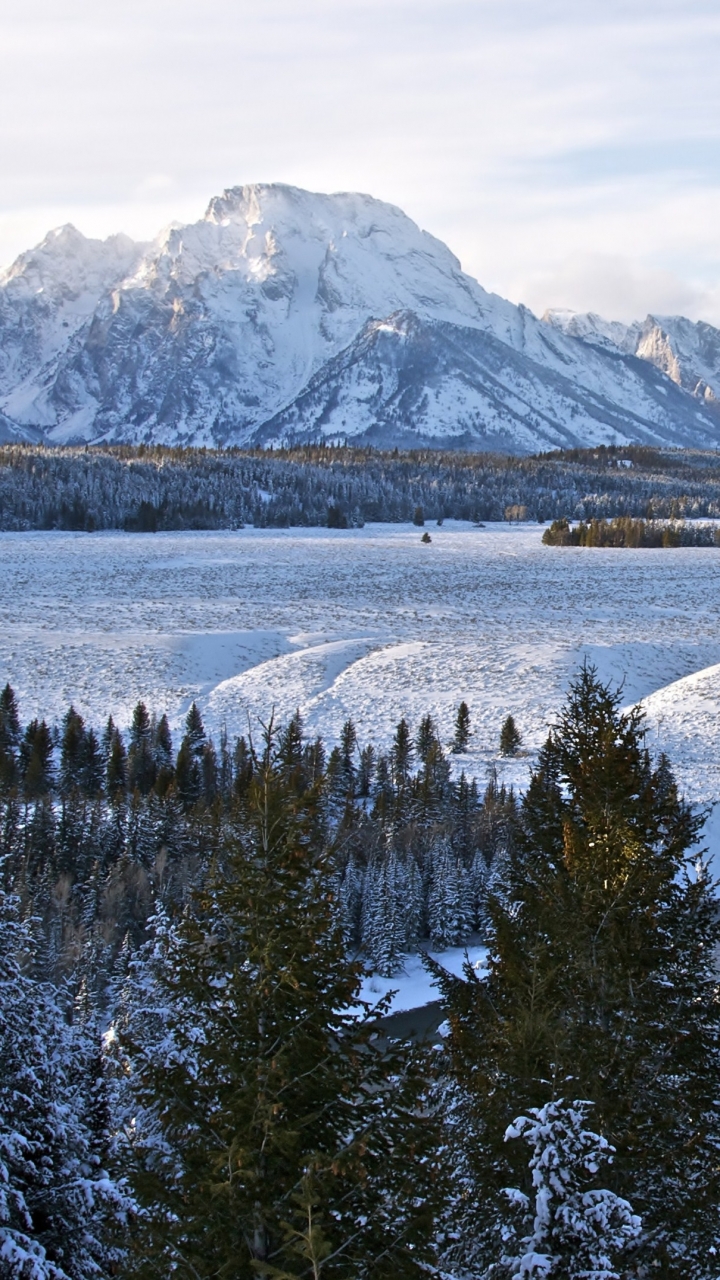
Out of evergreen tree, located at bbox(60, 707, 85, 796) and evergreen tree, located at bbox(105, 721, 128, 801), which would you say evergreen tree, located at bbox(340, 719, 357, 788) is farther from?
evergreen tree, located at bbox(60, 707, 85, 796)

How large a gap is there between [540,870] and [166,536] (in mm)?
171191

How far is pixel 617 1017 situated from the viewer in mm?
11828

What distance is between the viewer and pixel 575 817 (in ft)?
51.1

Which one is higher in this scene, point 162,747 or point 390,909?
point 162,747

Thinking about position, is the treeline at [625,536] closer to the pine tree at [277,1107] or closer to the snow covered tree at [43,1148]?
the snow covered tree at [43,1148]

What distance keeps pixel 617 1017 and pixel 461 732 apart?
51.5 m

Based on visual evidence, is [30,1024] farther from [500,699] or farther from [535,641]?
[535,641]

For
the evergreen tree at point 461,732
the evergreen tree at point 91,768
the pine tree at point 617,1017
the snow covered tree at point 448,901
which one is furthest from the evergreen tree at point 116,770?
the pine tree at point 617,1017

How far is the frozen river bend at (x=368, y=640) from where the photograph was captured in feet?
220

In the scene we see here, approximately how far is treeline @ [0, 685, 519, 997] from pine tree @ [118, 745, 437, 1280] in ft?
81.8

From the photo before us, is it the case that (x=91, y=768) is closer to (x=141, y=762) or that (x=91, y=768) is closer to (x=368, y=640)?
(x=141, y=762)

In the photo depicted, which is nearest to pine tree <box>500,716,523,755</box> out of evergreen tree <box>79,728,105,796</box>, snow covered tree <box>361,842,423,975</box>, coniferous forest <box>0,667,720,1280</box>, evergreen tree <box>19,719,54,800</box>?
snow covered tree <box>361,842,423,975</box>

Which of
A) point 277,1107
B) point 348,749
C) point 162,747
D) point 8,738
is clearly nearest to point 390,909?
point 348,749

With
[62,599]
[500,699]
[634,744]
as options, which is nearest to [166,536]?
[62,599]
